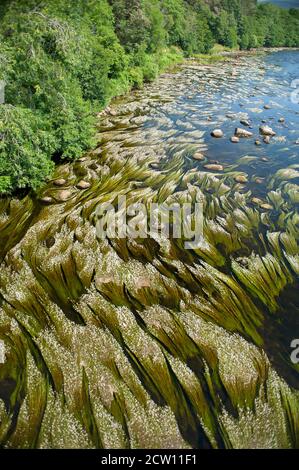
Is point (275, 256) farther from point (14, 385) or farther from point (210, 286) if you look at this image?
point (14, 385)

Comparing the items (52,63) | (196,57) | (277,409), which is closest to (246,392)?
(277,409)

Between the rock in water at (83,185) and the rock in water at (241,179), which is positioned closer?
the rock in water at (83,185)

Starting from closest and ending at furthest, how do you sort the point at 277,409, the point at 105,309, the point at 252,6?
the point at 277,409
the point at 105,309
the point at 252,6

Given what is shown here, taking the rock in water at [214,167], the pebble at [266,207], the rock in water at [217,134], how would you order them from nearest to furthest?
the pebble at [266,207]
the rock in water at [214,167]
the rock in water at [217,134]

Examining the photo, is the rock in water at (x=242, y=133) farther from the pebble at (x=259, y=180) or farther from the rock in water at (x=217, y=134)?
the pebble at (x=259, y=180)

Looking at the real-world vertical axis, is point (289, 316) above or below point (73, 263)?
below

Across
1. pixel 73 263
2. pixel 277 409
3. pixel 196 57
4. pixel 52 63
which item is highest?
pixel 196 57

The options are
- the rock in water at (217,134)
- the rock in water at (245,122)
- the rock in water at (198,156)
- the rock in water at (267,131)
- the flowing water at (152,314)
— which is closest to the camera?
the flowing water at (152,314)

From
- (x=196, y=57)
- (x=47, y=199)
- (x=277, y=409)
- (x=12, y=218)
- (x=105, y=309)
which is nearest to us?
(x=277, y=409)

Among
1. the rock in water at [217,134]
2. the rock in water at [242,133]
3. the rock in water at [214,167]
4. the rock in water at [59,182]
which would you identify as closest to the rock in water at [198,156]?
the rock in water at [214,167]
